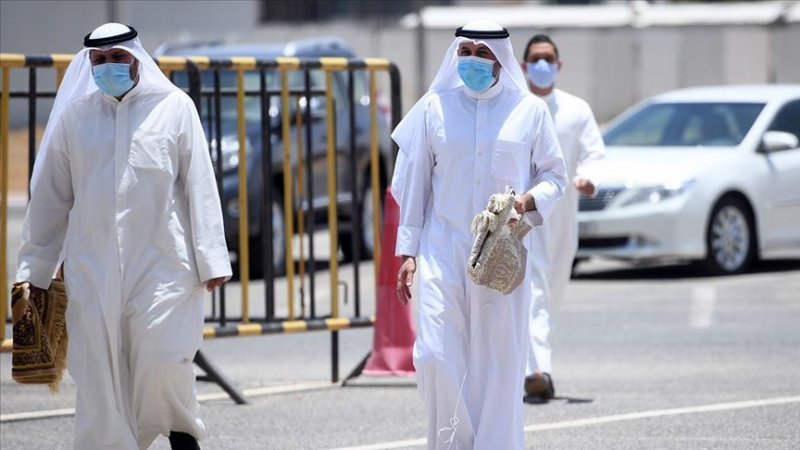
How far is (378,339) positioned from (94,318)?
144 inches

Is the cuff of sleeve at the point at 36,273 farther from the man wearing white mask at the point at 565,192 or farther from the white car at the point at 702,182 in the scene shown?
the white car at the point at 702,182

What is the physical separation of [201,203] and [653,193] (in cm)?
889

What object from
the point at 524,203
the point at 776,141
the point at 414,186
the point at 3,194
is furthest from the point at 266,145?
the point at 776,141

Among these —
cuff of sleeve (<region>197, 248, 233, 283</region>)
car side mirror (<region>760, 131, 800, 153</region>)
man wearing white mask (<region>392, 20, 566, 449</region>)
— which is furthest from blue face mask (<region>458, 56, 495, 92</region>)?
car side mirror (<region>760, 131, 800, 153</region>)

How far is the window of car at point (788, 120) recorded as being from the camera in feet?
54.8

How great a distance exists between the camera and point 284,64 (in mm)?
9930

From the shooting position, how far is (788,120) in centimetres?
1678

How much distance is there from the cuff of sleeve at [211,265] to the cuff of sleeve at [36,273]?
0.61m

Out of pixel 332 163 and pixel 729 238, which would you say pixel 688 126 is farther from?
pixel 332 163

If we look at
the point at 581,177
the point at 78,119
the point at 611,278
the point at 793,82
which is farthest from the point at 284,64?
the point at 793,82

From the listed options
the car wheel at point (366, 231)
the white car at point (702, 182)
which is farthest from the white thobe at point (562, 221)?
the car wheel at point (366, 231)

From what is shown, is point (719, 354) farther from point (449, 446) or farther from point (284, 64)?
point (449, 446)

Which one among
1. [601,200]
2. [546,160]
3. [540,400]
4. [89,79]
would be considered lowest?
[540,400]

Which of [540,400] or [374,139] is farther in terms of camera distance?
[374,139]
